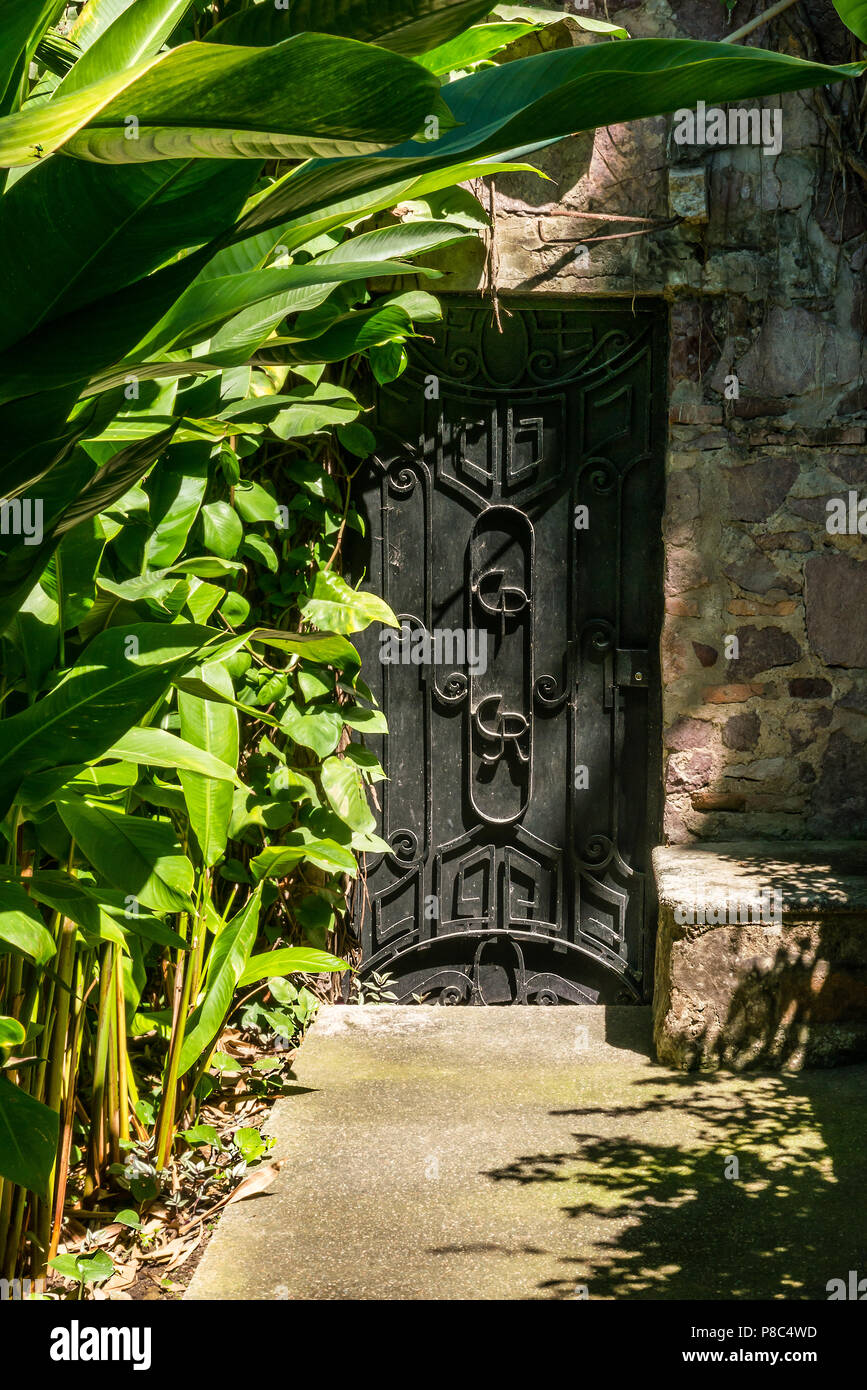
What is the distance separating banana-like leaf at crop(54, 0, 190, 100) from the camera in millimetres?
644

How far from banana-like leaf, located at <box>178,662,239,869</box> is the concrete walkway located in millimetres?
787

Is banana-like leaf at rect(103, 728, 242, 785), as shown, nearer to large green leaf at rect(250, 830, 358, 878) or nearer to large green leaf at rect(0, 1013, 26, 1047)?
large green leaf at rect(0, 1013, 26, 1047)

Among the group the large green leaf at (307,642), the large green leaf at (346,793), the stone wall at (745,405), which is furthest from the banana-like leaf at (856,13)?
the stone wall at (745,405)

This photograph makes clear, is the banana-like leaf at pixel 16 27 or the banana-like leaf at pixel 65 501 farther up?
the banana-like leaf at pixel 16 27

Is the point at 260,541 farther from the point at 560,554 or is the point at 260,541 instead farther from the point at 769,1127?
the point at 769,1127

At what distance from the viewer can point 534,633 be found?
347cm

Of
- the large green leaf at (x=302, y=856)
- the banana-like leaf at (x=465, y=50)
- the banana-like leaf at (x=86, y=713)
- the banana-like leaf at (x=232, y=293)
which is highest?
the banana-like leaf at (x=465, y=50)

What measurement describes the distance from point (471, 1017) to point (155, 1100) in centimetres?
118

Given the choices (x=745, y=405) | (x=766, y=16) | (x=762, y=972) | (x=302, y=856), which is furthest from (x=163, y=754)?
(x=766, y=16)

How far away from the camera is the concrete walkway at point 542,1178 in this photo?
206 cm

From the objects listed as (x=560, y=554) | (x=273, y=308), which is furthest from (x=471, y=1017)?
(x=273, y=308)

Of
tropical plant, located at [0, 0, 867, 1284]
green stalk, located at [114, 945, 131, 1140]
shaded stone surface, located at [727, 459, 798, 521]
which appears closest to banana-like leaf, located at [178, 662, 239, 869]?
tropical plant, located at [0, 0, 867, 1284]

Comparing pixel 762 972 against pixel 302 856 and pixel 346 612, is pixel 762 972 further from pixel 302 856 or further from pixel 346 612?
pixel 346 612

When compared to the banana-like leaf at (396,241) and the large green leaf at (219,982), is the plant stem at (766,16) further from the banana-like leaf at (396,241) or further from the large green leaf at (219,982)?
the large green leaf at (219,982)
